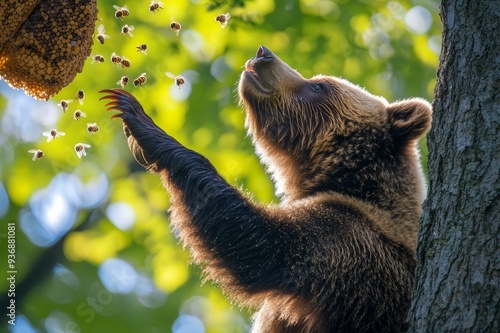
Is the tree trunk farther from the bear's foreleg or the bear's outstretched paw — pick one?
the bear's outstretched paw

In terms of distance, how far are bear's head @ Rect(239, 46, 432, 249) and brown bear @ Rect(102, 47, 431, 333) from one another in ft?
0.03

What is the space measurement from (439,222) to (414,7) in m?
6.39

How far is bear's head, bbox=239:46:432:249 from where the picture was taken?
655cm

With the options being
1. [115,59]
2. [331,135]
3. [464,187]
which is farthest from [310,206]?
[464,187]

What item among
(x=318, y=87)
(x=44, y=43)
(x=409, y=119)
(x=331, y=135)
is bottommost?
(x=44, y=43)

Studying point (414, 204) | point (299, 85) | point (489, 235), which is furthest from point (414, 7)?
point (489, 235)

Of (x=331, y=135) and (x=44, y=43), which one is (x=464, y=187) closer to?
(x=44, y=43)

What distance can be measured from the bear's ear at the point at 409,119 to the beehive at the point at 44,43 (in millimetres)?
3055

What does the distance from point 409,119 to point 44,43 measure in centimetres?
341

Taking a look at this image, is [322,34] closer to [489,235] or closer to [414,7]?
[414,7]

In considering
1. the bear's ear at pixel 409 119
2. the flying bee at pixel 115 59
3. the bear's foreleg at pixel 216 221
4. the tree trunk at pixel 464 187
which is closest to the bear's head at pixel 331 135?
the bear's ear at pixel 409 119

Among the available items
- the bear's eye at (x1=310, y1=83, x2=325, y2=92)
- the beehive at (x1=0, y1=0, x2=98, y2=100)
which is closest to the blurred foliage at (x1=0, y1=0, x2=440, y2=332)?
the bear's eye at (x1=310, y1=83, x2=325, y2=92)

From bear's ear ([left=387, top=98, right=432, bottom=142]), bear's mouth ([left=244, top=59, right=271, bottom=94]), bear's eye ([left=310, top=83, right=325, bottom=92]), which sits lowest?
bear's ear ([left=387, top=98, right=432, bottom=142])

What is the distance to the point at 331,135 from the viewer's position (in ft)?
23.5
